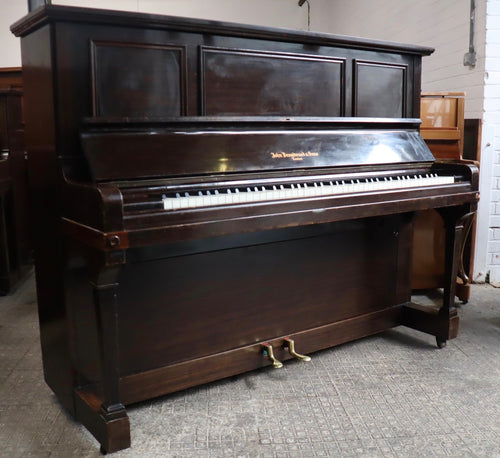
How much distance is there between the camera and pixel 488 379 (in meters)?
2.48

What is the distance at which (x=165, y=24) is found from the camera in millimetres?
2064

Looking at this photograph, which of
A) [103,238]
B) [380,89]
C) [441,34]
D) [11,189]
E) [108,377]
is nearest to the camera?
[103,238]

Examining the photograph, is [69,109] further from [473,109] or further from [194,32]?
[473,109]

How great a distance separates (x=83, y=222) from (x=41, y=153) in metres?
0.42

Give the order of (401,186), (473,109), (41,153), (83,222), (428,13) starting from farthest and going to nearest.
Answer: (428,13)
(473,109)
(401,186)
(41,153)
(83,222)

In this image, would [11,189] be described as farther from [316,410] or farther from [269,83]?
[316,410]

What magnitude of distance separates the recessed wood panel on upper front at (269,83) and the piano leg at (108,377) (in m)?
0.83

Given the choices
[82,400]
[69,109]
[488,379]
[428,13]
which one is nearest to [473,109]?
[428,13]

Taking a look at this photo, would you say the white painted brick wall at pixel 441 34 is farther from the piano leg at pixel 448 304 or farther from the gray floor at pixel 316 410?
the gray floor at pixel 316 410

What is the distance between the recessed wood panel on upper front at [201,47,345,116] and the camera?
2.26 metres

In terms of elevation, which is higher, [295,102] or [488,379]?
[295,102]

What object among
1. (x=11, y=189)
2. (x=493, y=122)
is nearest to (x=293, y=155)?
(x=493, y=122)

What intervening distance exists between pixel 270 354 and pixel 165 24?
137cm

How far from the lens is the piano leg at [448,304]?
2.74m
